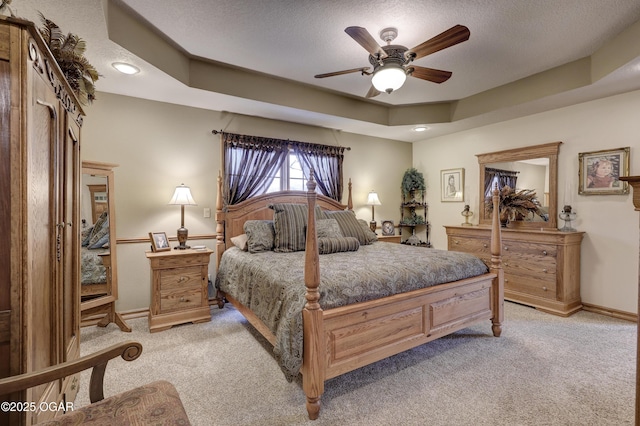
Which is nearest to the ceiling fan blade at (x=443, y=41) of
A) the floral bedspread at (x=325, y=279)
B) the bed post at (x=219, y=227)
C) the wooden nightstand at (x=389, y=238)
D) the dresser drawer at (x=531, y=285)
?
the floral bedspread at (x=325, y=279)

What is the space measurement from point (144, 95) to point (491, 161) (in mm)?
4893

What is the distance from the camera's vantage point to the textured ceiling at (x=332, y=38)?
2273 mm

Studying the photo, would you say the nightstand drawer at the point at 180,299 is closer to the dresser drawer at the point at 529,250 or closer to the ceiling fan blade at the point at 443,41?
the ceiling fan blade at the point at 443,41

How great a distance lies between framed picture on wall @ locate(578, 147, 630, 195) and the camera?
131 inches

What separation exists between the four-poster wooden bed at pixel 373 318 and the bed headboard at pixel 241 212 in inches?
37.6

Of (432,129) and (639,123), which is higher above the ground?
(432,129)

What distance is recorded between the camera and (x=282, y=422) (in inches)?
68.8

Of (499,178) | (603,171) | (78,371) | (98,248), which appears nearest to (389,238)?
(499,178)

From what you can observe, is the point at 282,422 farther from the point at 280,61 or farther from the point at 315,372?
the point at 280,61

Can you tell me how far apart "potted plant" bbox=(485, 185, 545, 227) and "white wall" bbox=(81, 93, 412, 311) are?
361 centimetres

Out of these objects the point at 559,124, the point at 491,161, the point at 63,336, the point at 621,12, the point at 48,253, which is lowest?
the point at 63,336

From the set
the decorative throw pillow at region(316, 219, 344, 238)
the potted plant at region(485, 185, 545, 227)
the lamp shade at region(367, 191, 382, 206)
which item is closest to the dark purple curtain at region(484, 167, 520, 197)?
the potted plant at region(485, 185, 545, 227)

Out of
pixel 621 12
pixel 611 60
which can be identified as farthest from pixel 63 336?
pixel 611 60

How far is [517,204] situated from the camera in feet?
13.6
